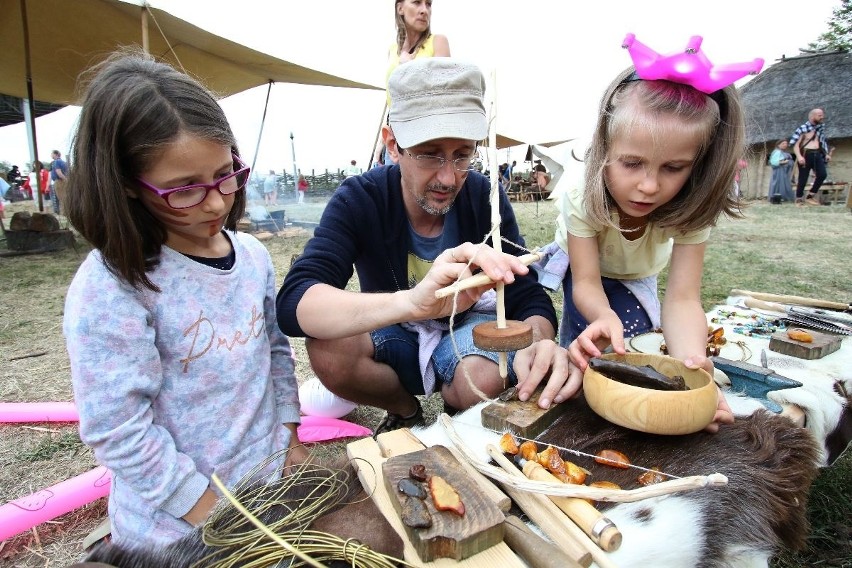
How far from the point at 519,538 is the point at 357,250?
1.37 m

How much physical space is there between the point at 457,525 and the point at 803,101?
23638 millimetres

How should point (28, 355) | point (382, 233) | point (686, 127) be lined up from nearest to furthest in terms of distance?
point (686, 127)
point (382, 233)
point (28, 355)

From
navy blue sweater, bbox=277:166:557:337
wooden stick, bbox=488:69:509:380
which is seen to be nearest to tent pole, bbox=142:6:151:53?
navy blue sweater, bbox=277:166:557:337

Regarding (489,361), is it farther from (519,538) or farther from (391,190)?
(519,538)

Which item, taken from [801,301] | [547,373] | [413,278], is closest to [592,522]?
[547,373]

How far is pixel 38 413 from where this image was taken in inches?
96.2

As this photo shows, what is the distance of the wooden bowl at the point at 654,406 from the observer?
1.07 metres

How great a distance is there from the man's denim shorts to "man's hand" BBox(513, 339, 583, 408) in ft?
1.34

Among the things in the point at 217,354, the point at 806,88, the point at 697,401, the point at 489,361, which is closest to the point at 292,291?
the point at 217,354

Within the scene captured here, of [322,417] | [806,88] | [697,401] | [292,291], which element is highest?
[806,88]

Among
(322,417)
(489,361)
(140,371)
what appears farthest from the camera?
(322,417)

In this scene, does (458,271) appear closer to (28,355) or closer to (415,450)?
(415,450)

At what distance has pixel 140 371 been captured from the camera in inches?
47.8

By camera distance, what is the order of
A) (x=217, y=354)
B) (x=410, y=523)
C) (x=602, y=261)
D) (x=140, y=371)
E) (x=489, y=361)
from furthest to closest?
(x=602, y=261) < (x=489, y=361) < (x=217, y=354) < (x=140, y=371) < (x=410, y=523)
